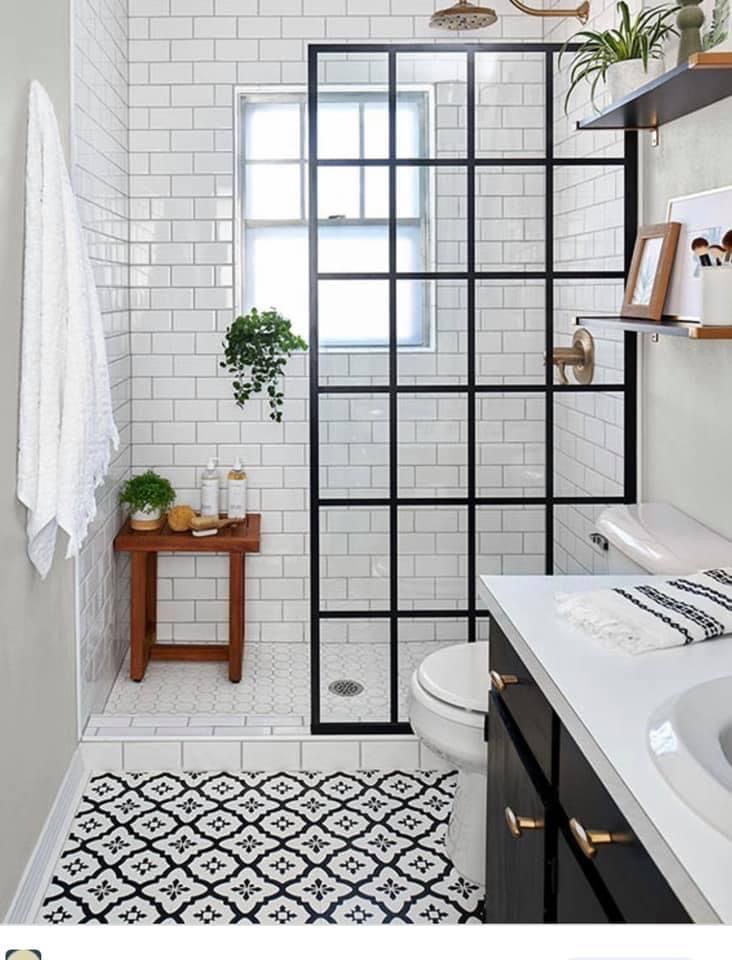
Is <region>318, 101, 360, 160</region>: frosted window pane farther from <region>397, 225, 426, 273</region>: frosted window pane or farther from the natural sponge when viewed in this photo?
the natural sponge

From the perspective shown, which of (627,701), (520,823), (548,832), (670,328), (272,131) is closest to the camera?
(627,701)

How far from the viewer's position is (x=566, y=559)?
3.28 meters

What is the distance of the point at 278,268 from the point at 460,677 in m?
2.32

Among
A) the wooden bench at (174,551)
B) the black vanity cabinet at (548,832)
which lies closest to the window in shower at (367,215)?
the wooden bench at (174,551)

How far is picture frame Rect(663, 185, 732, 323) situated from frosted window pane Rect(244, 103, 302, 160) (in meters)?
2.05

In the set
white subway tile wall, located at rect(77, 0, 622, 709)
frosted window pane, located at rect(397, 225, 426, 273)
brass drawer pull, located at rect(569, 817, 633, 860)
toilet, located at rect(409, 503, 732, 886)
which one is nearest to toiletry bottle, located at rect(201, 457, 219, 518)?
white subway tile wall, located at rect(77, 0, 622, 709)

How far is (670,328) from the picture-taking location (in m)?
2.40

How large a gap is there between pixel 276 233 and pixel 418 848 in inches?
102

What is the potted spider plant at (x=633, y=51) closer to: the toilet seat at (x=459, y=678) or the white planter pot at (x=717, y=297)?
the white planter pot at (x=717, y=297)

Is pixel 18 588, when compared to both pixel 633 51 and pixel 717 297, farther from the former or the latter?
pixel 633 51

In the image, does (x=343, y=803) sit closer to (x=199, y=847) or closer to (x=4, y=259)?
(x=199, y=847)

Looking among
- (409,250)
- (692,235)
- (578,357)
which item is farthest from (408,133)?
(692,235)

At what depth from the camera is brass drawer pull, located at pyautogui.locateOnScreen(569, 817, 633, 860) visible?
1258 mm

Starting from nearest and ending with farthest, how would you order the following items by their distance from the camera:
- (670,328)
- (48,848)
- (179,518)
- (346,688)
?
1. (670,328)
2. (48,848)
3. (346,688)
4. (179,518)
